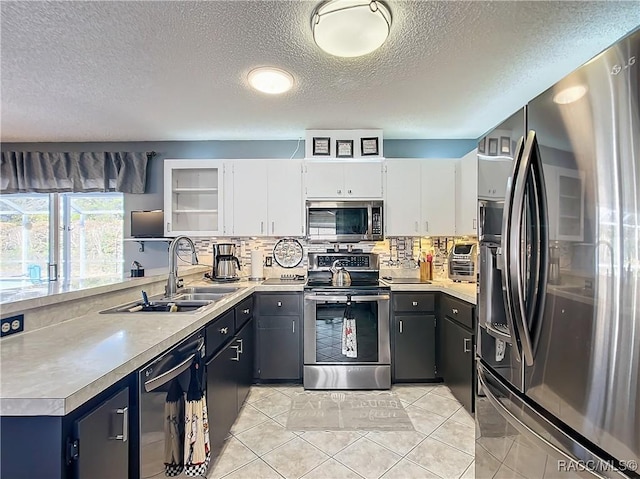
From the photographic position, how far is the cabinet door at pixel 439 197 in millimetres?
3188

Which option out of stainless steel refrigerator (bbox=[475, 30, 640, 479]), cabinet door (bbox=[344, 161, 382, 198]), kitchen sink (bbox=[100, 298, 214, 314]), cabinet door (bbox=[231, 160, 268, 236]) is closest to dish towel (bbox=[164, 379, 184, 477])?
kitchen sink (bbox=[100, 298, 214, 314])

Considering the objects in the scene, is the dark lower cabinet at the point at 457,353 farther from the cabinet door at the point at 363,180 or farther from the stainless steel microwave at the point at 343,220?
the cabinet door at the point at 363,180

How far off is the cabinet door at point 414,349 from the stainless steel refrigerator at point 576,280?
5.02 feet

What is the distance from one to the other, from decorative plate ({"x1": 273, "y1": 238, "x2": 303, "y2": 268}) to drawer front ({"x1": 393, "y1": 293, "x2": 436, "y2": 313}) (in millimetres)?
1200

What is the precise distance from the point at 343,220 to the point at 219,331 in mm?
1680

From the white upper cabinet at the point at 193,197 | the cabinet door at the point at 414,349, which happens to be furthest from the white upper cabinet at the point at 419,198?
the white upper cabinet at the point at 193,197

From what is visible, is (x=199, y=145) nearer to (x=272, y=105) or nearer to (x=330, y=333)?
(x=272, y=105)

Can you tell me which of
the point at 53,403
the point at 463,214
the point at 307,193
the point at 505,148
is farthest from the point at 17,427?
the point at 463,214

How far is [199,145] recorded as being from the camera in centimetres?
361

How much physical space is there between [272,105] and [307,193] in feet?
2.97

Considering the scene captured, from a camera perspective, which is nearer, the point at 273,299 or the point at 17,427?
the point at 17,427

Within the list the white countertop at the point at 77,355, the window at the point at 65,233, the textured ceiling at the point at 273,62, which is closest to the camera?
the white countertop at the point at 77,355

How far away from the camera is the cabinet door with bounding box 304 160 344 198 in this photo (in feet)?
10.4

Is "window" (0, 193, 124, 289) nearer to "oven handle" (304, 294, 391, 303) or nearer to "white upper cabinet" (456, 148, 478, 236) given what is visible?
"oven handle" (304, 294, 391, 303)
